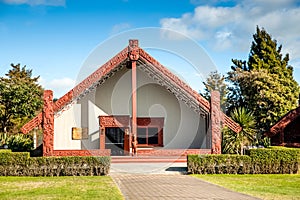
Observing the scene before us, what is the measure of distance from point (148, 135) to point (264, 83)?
16.3m

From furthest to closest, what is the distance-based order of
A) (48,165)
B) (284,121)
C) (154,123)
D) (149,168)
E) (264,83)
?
(264,83), (154,123), (284,121), (149,168), (48,165)

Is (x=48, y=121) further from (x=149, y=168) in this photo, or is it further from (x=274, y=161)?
(x=274, y=161)

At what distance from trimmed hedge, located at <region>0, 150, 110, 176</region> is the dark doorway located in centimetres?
795

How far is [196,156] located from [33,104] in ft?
76.7

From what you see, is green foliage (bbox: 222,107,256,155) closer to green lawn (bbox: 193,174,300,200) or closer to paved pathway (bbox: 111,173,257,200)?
green lawn (bbox: 193,174,300,200)

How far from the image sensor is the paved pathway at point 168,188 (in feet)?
32.1

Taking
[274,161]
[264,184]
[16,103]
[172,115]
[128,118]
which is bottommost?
[264,184]

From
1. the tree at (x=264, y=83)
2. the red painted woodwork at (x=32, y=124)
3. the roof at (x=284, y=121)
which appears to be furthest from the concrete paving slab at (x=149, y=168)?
the tree at (x=264, y=83)

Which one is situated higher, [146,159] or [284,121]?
[284,121]

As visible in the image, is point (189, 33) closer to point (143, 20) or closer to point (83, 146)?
point (143, 20)

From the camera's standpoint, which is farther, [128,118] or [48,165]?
[128,118]

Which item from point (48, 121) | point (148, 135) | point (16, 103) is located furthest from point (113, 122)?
point (16, 103)

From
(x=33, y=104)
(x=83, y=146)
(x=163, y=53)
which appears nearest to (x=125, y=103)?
(x=83, y=146)

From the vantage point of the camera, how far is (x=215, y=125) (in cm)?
1719
